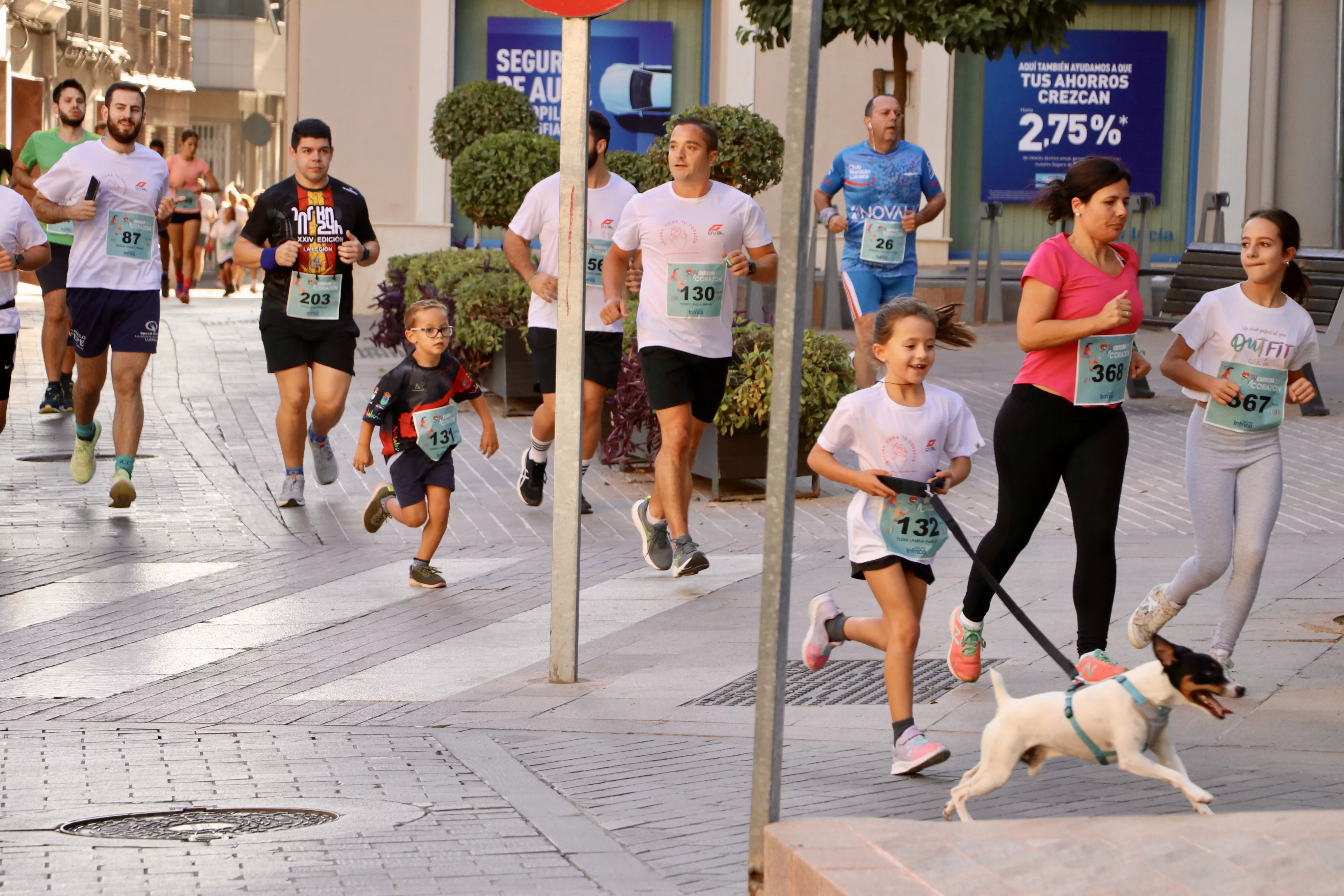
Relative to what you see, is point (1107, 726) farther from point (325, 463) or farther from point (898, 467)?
point (325, 463)

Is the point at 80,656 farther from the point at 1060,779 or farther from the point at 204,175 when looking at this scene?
the point at 204,175

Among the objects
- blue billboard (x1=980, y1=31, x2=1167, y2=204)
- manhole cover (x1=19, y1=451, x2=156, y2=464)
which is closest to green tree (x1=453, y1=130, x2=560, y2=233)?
manhole cover (x1=19, y1=451, x2=156, y2=464)

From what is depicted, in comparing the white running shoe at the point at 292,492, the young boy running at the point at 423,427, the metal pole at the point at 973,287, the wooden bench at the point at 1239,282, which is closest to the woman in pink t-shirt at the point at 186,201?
the metal pole at the point at 973,287

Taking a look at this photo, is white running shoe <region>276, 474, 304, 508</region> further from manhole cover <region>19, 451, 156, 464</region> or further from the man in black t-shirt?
manhole cover <region>19, 451, 156, 464</region>

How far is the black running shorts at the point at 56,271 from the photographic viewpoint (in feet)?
42.1

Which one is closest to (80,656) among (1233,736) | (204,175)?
(1233,736)

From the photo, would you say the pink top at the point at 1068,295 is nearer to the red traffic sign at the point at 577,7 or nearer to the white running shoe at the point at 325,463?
the red traffic sign at the point at 577,7

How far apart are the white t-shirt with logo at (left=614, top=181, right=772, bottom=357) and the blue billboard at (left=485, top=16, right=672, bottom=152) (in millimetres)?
16630

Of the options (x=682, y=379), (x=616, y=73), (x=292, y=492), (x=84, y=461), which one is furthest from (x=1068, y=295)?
(x=616, y=73)

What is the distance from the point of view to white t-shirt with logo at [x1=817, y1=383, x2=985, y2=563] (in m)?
5.86

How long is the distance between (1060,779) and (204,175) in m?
21.6

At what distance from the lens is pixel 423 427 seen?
8.62 metres

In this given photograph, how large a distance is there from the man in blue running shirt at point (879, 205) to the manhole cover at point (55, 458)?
14.5 feet

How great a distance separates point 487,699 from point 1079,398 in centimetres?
219
